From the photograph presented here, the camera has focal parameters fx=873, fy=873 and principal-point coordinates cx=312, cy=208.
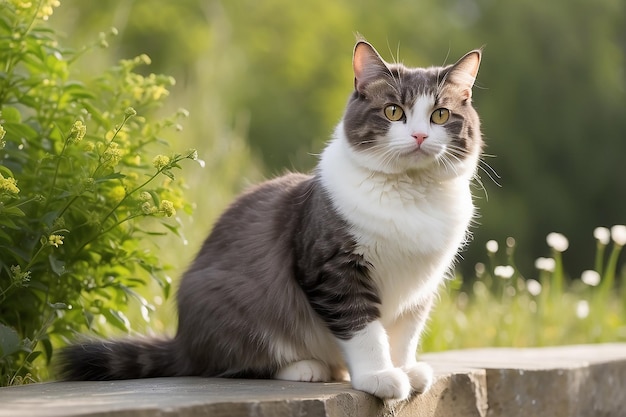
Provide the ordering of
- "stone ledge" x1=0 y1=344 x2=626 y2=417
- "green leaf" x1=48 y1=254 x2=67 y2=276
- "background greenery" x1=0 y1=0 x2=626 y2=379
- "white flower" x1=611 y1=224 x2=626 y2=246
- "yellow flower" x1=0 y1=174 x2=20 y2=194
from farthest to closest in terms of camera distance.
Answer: "background greenery" x1=0 y1=0 x2=626 y2=379, "white flower" x1=611 y1=224 x2=626 y2=246, "green leaf" x1=48 y1=254 x2=67 y2=276, "yellow flower" x1=0 y1=174 x2=20 y2=194, "stone ledge" x1=0 y1=344 x2=626 y2=417

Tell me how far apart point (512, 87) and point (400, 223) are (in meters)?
16.2

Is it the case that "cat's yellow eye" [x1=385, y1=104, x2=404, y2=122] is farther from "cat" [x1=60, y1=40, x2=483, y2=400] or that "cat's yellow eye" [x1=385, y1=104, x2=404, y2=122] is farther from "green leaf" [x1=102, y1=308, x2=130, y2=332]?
"green leaf" [x1=102, y1=308, x2=130, y2=332]

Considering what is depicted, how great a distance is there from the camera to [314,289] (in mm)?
2523

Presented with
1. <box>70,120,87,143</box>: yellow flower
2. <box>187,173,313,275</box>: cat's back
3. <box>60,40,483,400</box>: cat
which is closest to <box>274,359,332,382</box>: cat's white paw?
<box>60,40,483,400</box>: cat

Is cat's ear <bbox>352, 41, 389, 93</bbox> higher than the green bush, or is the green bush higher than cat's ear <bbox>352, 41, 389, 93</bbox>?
cat's ear <bbox>352, 41, 389, 93</bbox>

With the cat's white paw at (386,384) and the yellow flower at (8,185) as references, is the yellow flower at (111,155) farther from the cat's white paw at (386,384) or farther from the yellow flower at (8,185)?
the cat's white paw at (386,384)

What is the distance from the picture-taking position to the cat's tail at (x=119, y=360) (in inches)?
103

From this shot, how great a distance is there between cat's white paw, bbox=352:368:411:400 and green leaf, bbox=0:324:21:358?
3.21 feet

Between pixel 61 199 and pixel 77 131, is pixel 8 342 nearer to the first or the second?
pixel 61 199

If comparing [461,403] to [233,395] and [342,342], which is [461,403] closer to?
[342,342]

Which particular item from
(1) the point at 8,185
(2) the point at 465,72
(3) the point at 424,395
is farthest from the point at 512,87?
(1) the point at 8,185

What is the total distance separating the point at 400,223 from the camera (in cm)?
251

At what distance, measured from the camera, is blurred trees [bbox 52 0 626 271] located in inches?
657

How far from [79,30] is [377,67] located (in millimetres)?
8019
